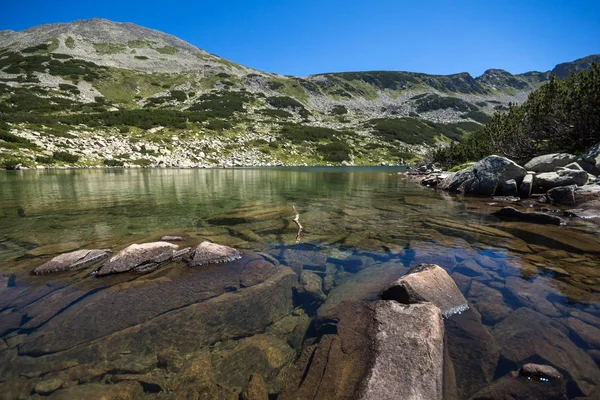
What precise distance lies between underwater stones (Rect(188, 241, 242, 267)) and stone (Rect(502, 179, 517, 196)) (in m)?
24.2

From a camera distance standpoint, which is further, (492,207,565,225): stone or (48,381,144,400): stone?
(492,207,565,225): stone

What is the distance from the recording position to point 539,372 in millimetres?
4066

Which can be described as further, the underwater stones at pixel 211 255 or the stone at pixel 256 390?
the underwater stones at pixel 211 255

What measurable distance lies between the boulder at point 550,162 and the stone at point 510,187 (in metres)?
4.07

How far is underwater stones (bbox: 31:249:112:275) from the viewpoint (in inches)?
305

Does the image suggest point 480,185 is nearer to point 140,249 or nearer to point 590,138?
point 590,138

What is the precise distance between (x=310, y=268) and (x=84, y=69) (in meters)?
176

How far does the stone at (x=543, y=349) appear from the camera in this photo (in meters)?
4.06

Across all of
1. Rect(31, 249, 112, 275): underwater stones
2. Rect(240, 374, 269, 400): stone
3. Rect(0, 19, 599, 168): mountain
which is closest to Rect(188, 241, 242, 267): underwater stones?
Rect(31, 249, 112, 275): underwater stones

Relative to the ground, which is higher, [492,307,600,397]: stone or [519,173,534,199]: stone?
[519,173,534,199]: stone

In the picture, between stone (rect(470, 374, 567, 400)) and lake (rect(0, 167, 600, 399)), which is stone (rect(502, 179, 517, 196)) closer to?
lake (rect(0, 167, 600, 399))

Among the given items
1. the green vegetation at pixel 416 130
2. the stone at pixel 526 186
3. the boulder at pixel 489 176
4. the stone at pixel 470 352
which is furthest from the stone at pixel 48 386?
the green vegetation at pixel 416 130

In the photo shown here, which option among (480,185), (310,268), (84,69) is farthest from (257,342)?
(84,69)

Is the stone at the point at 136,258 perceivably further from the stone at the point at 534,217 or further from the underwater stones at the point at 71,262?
the stone at the point at 534,217
